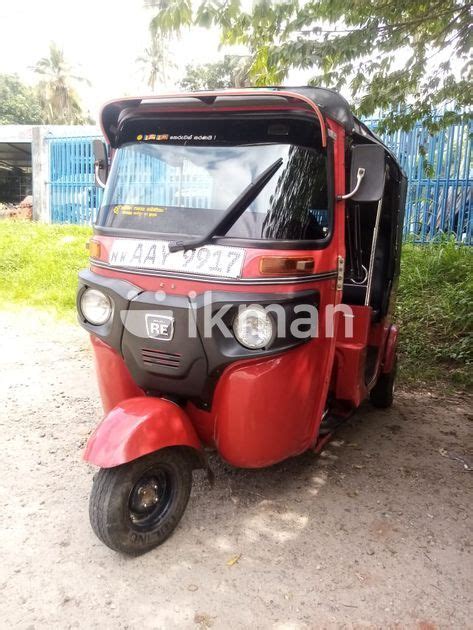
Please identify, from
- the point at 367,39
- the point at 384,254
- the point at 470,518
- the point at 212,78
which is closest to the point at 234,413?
the point at 470,518

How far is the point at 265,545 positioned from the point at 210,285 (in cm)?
137

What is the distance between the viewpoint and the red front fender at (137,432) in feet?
7.66

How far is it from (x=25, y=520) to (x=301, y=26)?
4321 mm

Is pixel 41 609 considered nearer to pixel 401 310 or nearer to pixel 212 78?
pixel 401 310

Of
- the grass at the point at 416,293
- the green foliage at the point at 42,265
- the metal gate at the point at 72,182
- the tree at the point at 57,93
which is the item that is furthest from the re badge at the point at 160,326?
the tree at the point at 57,93

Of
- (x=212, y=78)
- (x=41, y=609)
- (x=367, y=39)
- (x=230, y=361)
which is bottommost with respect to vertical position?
(x=41, y=609)

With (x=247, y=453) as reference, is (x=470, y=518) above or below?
below

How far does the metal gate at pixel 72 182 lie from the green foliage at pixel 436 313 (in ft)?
27.5

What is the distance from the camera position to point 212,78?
34.6 metres

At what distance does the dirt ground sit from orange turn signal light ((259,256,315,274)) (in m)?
1.41

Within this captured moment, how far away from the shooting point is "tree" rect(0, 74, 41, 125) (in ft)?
138

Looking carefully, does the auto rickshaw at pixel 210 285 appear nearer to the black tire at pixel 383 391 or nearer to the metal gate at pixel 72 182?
the black tire at pixel 383 391

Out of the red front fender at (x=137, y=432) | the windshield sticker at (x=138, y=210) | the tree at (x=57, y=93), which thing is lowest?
the red front fender at (x=137, y=432)

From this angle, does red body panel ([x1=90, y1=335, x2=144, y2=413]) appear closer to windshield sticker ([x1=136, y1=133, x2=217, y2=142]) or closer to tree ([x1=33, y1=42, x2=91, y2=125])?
windshield sticker ([x1=136, y1=133, x2=217, y2=142])
